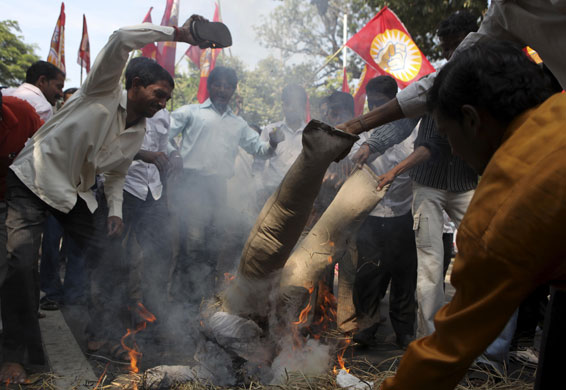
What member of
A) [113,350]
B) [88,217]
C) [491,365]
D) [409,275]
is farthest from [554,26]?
[113,350]

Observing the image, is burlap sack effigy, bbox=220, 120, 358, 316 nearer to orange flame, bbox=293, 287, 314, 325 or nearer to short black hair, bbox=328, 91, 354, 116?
orange flame, bbox=293, 287, 314, 325

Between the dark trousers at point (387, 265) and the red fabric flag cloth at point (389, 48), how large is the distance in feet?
12.0

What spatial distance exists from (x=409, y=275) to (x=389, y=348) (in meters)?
0.65

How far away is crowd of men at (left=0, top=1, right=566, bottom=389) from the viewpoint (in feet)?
3.75

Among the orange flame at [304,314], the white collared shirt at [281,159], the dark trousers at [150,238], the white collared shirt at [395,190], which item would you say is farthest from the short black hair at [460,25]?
the dark trousers at [150,238]

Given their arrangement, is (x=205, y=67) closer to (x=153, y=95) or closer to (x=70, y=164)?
(x=153, y=95)

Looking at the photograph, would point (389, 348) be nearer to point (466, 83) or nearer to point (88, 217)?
point (88, 217)

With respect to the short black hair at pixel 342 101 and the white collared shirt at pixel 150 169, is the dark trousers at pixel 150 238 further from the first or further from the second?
the short black hair at pixel 342 101

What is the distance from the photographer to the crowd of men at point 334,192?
114 cm

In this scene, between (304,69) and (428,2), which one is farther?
(428,2)

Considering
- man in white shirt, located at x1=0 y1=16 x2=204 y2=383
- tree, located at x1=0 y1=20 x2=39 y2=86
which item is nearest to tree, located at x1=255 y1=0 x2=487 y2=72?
man in white shirt, located at x1=0 y1=16 x2=204 y2=383

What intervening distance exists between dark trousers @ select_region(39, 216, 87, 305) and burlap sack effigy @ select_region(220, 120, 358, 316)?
113 inches

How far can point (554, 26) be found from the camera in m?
1.98

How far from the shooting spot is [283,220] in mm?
2354
